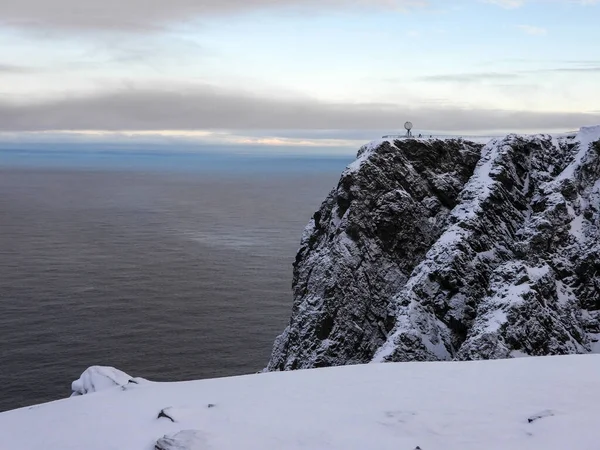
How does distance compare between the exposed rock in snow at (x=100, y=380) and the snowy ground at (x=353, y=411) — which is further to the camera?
the exposed rock in snow at (x=100, y=380)

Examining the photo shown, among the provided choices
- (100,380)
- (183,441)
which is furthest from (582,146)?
(183,441)

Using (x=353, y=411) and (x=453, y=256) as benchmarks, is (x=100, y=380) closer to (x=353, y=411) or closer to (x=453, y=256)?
(x=353, y=411)

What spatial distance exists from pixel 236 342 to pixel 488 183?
125 ft

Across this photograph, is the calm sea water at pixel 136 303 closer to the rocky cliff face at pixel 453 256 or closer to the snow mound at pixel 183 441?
the rocky cliff face at pixel 453 256

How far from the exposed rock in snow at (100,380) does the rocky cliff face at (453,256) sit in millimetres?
22558

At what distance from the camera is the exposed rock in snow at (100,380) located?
20728 mm

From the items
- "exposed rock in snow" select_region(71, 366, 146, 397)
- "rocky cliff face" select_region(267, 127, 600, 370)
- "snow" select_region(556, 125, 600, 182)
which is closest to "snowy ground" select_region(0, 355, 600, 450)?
"exposed rock in snow" select_region(71, 366, 146, 397)

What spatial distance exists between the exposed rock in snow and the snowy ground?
2.41ft

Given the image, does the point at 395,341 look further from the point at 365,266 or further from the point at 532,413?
the point at 532,413

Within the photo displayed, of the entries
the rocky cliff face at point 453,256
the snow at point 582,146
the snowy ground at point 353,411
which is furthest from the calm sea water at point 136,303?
the snowy ground at point 353,411

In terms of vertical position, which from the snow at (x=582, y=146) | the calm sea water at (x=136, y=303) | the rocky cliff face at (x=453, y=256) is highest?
the snow at (x=582, y=146)

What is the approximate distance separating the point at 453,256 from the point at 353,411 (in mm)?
31939

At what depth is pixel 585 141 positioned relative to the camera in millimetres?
54844

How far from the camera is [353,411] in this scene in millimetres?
15945
